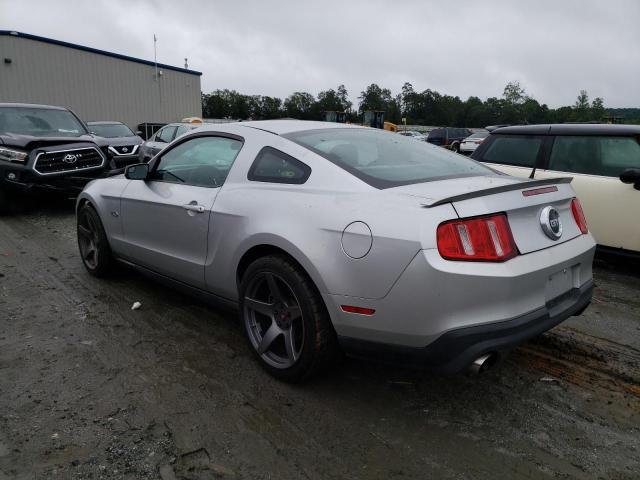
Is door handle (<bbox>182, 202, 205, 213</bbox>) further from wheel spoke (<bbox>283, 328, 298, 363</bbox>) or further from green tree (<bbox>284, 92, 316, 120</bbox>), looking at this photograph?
green tree (<bbox>284, 92, 316, 120</bbox>)

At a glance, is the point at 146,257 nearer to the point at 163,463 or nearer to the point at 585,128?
the point at 163,463

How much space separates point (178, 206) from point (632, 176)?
13.7 ft

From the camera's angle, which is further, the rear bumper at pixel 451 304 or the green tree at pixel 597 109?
the green tree at pixel 597 109

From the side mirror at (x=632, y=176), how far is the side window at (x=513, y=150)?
101cm

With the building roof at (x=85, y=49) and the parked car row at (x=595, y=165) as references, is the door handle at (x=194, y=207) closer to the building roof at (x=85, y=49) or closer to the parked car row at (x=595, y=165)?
the parked car row at (x=595, y=165)

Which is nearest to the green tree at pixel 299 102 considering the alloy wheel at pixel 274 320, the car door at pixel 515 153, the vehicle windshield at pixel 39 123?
the vehicle windshield at pixel 39 123

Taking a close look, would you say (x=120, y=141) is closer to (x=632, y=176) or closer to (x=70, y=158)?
(x=70, y=158)

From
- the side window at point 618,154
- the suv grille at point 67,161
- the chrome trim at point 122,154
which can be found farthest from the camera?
the chrome trim at point 122,154

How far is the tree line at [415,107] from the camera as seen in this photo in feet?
294

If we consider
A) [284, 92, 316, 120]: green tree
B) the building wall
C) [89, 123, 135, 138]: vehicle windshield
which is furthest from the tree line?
[89, 123, 135, 138]: vehicle windshield

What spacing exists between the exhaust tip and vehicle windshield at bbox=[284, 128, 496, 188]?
37.7 inches

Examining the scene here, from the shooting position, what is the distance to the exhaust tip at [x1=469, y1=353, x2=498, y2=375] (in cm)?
229

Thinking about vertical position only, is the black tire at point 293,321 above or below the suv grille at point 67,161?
below

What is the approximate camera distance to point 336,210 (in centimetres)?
256
